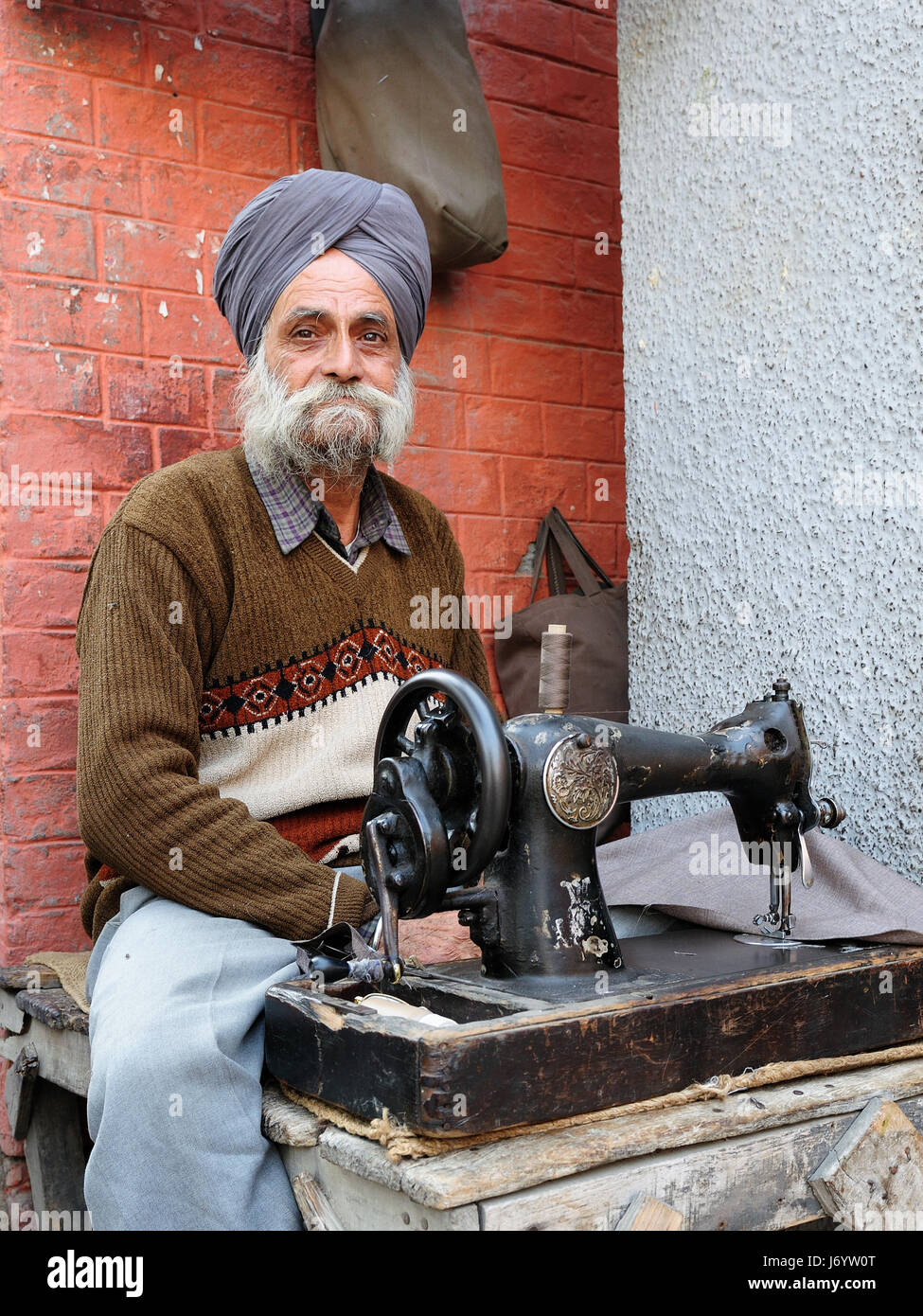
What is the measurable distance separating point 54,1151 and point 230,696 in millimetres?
992

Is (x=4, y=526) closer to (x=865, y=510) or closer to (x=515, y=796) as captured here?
(x=515, y=796)

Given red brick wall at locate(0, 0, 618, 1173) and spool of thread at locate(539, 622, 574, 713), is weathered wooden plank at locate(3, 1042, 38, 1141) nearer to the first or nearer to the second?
red brick wall at locate(0, 0, 618, 1173)

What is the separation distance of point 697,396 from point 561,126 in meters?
1.12

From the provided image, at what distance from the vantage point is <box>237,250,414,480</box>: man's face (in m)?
2.21

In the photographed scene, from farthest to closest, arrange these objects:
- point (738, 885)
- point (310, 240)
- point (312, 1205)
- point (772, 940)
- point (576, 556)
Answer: point (576, 556), point (310, 240), point (738, 885), point (772, 940), point (312, 1205)

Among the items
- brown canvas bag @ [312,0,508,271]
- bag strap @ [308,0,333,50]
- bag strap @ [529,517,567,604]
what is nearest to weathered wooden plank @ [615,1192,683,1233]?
bag strap @ [529,517,567,604]

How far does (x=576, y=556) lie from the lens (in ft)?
10.4

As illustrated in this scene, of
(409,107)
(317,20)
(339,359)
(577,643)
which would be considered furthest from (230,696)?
(317,20)

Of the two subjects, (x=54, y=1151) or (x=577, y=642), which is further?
(x=577, y=642)

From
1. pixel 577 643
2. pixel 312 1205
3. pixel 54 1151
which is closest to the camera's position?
pixel 312 1205

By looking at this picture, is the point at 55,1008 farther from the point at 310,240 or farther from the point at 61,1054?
the point at 310,240

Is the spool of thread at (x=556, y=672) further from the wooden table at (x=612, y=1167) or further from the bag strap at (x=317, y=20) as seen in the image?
the bag strap at (x=317, y=20)

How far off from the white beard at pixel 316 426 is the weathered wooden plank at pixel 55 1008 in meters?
0.97

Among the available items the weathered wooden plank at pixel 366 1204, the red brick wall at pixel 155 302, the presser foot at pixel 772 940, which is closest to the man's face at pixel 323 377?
the red brick wall at pixel 155 302
